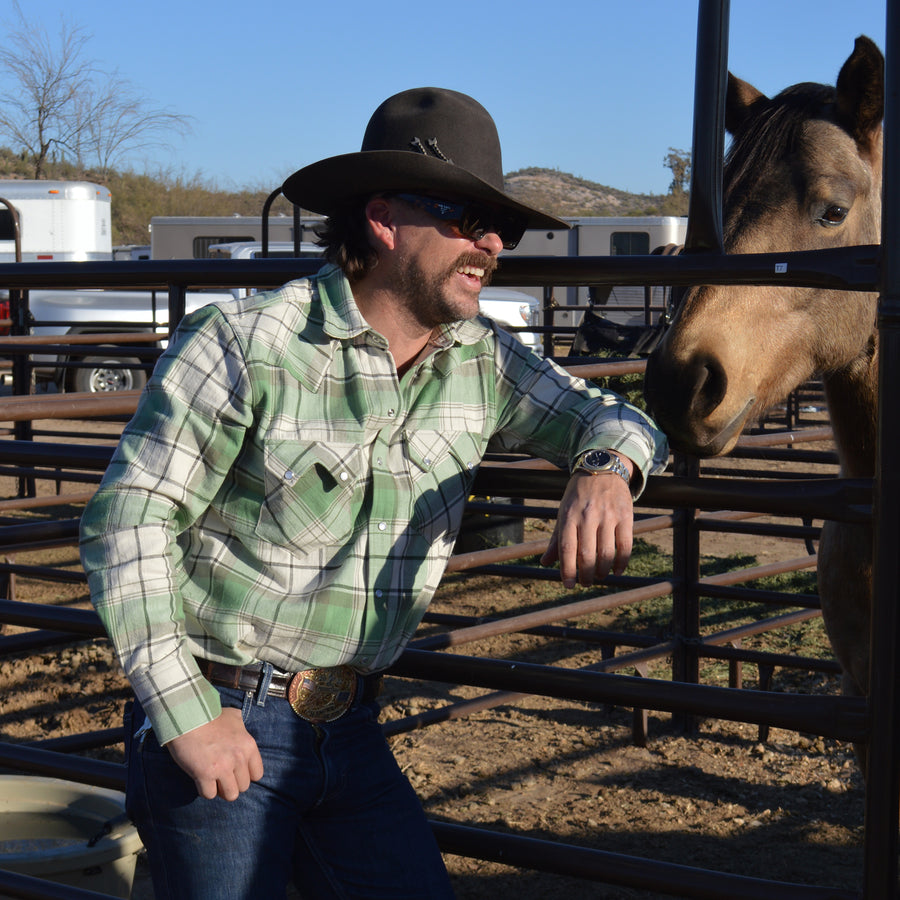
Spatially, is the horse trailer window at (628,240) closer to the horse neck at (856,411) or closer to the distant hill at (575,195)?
the horse neck at (856,411)

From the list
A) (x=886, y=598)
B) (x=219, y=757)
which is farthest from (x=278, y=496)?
(x=886, y=598)

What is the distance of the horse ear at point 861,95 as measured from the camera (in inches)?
104

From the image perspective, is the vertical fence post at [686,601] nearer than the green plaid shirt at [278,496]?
No

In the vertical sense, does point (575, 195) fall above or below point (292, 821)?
above

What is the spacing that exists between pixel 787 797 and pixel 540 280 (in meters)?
2.63

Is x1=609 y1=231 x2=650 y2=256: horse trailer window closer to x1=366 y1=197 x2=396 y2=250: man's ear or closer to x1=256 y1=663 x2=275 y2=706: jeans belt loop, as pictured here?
x1=366 y1=197 x2=396 y2=250: man's ear

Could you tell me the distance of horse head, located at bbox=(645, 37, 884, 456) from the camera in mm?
2338

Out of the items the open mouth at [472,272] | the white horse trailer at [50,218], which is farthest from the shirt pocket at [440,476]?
the white horse trailer at [50,218]

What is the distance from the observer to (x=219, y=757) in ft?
4.64

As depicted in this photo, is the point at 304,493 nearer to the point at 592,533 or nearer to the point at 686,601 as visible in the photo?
the point at 592,533

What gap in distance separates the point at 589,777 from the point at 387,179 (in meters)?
2.78

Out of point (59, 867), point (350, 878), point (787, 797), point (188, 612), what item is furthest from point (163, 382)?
point (787, 797)

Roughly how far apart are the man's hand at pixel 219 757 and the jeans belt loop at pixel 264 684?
75 mm

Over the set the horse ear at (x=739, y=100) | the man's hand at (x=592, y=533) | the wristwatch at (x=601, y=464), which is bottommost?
the man's hand at (x=592, y=533)
